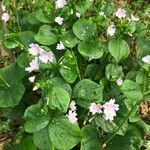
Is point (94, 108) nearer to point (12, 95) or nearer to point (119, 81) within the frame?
point (119, 81)

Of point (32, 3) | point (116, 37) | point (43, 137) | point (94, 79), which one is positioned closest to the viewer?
point (43, 137)

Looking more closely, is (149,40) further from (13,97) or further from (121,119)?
(13,97)

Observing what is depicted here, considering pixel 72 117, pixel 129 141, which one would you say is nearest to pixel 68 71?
pixel 72 117

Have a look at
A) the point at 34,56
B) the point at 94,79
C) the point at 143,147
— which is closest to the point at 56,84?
the point at 34,56

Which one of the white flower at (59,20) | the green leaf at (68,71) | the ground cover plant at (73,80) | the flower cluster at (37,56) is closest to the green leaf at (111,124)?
the ground cover plant at (73,80)

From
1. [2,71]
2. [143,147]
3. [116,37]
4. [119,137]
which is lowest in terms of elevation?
[143,147]

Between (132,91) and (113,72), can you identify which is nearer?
(132,91)

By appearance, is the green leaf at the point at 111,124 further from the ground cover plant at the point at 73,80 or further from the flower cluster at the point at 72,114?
the flower cluster at the point at 72,114
